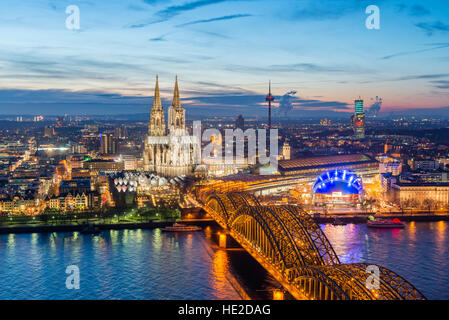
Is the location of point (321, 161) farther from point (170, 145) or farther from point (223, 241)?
point (223, 241)

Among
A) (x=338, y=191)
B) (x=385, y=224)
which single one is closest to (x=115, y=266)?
(x=385, y=224)

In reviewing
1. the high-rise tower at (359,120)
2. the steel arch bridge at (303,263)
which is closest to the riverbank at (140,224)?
the steel arch bridge at (303,263)

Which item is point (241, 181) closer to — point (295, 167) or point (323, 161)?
point (295, 167)

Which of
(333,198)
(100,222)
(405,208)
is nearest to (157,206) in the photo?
(100,222)

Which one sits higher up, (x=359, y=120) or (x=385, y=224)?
(x=359, y=120)

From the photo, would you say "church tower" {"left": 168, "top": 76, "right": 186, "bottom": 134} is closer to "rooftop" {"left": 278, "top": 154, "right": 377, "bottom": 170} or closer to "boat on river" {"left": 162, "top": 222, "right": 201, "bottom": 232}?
"rooftop" {"left": 278, "top": 154, "right": 377, "bottom": 170}

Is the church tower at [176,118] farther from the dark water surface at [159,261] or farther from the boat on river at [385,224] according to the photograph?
the boat on river at [385,224]
